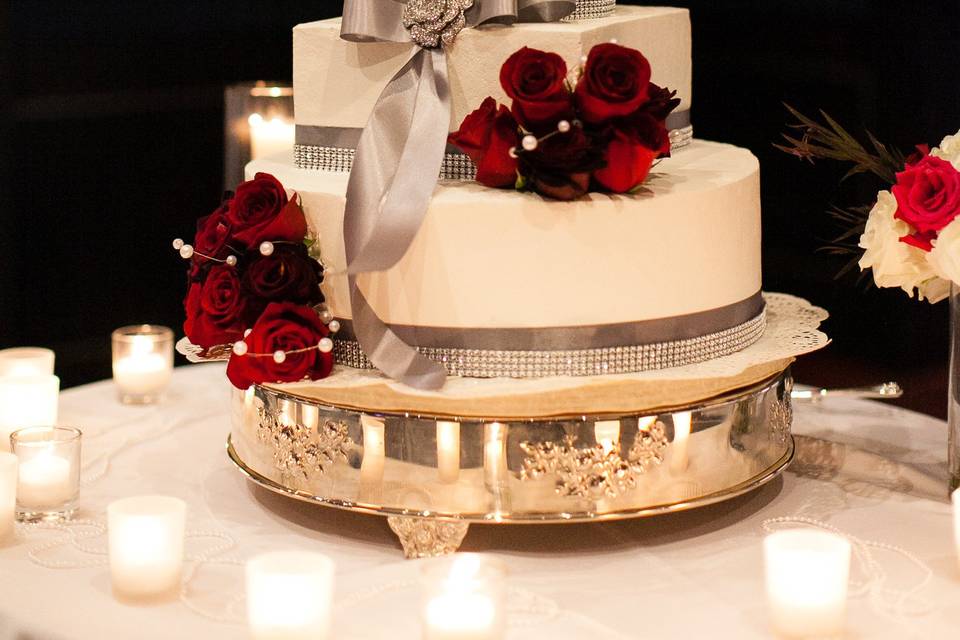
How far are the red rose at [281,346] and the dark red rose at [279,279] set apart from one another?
0.9 inches

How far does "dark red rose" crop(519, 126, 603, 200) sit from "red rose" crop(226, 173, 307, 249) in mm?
426

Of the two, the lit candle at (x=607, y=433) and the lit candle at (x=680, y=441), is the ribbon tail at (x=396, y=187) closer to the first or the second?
the lit candle at (x=607, y=433)

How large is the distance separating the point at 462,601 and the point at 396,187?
2.61 feet

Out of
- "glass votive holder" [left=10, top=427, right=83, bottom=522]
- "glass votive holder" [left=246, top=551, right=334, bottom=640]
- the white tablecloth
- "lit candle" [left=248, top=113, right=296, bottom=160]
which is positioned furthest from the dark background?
"glass votive holder" [left=246, top=551, right=334, bottom=640]

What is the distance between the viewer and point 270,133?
3.89 meters

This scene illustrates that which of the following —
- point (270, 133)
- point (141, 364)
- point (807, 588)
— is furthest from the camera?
point (270, 133)

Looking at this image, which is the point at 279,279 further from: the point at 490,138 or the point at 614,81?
the point at 614,81

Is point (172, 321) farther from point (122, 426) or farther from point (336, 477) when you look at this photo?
point (336, 477)

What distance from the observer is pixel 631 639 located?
2061 millimetres

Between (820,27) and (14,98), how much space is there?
263 centimetres

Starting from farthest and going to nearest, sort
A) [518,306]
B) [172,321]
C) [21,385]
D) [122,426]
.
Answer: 1. [172,321]
2. [122,426]
3. [21,385]
4. [518,306]

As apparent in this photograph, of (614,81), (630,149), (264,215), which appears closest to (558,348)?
(630,149)

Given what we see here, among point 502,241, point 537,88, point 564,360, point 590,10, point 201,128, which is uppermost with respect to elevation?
point 590,10

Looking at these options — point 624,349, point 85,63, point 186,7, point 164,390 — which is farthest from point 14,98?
point 624,349
